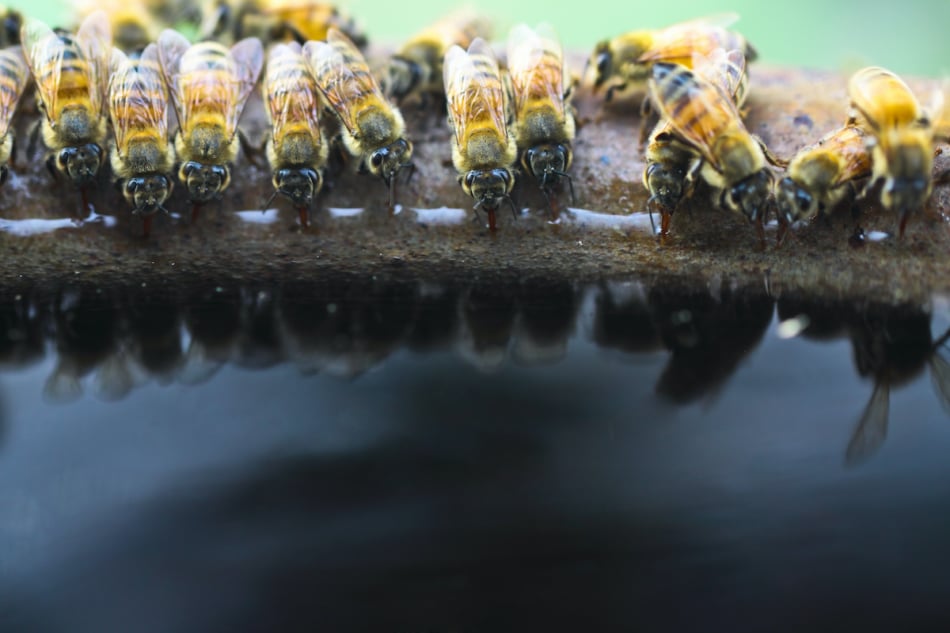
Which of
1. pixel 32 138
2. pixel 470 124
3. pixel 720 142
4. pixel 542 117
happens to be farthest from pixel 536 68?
pixel 32 138

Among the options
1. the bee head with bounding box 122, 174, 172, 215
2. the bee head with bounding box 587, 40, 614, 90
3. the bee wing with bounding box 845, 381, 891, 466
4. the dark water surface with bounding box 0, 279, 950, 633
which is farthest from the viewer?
the bee head with bounding box 587, 40, 614, 90

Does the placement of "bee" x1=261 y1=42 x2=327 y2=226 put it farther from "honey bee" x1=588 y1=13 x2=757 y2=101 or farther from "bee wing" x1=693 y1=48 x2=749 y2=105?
"bee wing" x1=693 y1=48 x2=749 y2=105

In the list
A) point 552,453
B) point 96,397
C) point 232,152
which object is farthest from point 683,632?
point 232,152

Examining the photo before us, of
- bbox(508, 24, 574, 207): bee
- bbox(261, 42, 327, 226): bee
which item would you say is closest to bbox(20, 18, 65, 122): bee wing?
bbox(261, 42, 327, 226): bee

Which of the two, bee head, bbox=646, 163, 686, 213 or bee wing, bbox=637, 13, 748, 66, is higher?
bee wing, bbox=637, 13, 748, 66

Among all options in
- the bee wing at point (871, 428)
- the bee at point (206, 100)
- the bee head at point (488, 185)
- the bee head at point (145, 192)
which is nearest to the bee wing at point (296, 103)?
the bee at point (206, 100)

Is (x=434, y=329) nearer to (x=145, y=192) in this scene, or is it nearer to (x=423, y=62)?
(x=145, y=192)

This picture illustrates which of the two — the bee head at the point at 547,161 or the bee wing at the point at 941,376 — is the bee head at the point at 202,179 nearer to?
the bee head at the point at 547,161
